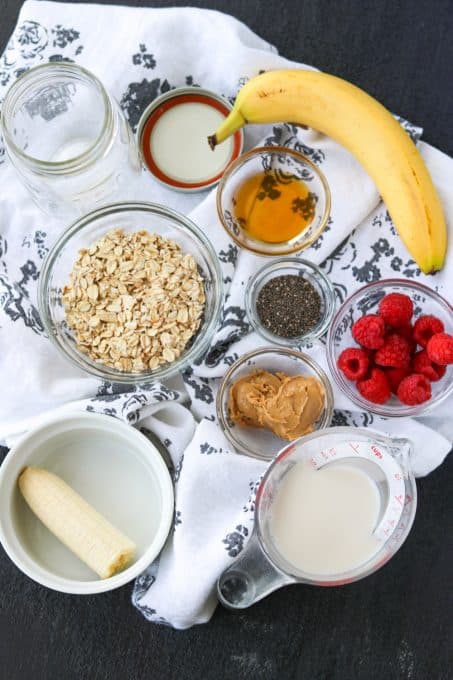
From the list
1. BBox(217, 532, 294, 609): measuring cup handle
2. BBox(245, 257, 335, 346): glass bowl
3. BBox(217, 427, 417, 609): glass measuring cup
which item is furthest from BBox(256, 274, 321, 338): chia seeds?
BBox(217, 532, 294, 609): measuring cup handle

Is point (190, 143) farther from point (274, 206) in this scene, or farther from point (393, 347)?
point (393, 347)

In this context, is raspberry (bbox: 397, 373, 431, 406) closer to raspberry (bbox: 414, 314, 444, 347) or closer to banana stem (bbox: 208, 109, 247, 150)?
raspberry (bbox: 414, 314, 444, 347)

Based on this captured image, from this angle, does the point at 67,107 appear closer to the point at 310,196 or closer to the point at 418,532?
the point at 310,196

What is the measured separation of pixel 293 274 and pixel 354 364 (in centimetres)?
20

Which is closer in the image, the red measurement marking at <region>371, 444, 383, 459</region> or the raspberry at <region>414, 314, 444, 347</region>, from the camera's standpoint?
the red measurement marking at <region>371, 444, 383, 459</region>

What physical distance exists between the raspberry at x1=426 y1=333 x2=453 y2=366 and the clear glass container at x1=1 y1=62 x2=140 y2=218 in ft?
1.94

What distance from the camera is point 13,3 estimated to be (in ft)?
4.94

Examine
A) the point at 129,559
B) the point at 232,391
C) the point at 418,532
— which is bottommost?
the point at 129,559

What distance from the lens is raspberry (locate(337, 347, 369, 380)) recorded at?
130cm

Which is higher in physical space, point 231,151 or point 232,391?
point 231,151

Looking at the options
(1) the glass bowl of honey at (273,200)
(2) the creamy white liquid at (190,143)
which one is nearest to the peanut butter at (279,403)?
(1) the glass bowl of honey at (273,200)

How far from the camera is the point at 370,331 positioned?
1284mm

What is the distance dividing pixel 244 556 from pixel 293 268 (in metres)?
0.50

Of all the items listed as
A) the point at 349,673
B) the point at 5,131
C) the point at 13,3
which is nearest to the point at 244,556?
the point at 349,673
